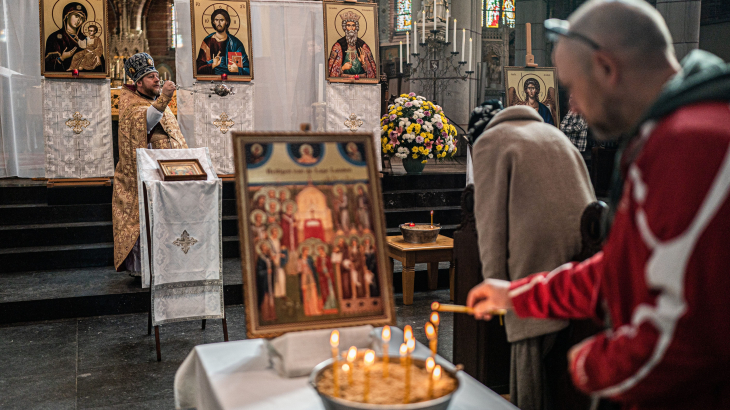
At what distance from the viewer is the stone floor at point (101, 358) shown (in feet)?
10.3

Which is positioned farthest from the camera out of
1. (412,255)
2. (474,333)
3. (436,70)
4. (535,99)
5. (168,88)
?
(436,70)

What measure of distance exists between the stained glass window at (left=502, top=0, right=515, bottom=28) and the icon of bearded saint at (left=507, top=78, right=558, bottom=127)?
1041cm

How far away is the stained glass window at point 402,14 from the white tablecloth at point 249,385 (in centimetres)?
1604

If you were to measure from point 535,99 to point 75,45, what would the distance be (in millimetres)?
5485

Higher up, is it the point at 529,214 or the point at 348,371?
the point at 529,214

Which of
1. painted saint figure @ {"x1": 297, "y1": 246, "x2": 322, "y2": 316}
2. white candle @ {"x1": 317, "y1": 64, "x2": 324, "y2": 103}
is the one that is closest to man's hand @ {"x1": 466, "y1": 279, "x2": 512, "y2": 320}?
painted saint figure @ {"x1": 297, "y1": 246, "x2": 322, "y2": 316}

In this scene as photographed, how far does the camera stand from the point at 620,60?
0.92m

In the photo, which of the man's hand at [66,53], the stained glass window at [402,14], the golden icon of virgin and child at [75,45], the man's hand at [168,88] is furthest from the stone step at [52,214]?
the stained glass window at [402,14]

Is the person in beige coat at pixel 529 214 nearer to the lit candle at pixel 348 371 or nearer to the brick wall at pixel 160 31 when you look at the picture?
the lit candle at pixel 348 371

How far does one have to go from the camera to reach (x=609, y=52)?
3.01 ft

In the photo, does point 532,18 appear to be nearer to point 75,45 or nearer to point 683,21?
point 683,21

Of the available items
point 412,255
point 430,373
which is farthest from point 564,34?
point 412,255

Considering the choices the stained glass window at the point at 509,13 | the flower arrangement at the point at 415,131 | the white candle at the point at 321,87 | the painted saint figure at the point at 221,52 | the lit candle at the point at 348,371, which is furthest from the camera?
the stained glass window at the point at 509,13

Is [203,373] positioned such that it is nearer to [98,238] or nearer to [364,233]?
[364,233]
